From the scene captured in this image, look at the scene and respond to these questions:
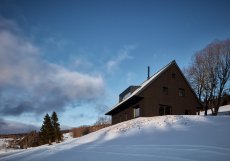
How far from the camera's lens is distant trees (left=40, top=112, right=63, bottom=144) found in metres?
48.6

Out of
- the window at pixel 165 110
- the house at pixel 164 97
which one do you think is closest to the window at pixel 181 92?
the house at pixel 164 97

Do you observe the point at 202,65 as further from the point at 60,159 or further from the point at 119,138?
the point at 60,159

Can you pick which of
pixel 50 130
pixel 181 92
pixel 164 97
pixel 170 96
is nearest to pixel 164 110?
pixel 164 97

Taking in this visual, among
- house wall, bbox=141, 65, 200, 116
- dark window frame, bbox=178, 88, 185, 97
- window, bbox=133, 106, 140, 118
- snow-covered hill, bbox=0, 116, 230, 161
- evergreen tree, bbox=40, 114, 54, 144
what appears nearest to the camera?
snow-covered hill, bbox=0, 116, 230, 161

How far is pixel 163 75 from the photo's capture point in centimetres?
3055

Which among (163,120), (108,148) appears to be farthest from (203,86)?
(108,148)

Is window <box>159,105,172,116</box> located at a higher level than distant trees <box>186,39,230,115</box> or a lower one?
lower

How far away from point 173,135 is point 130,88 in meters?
19.8

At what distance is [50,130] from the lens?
49375 millimetres

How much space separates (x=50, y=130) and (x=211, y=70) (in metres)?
32.1

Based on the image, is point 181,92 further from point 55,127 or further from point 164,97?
point 55,127

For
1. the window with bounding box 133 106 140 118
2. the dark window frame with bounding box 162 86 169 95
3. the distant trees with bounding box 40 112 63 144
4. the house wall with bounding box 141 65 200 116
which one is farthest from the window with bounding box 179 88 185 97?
the distant trees with bounding box 40 112 63 144

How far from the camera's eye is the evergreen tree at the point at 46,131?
159 ft

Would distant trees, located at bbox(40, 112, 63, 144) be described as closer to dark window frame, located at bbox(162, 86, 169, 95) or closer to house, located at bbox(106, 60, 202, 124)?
house, located at bbox(106, 60, 202, 124)
